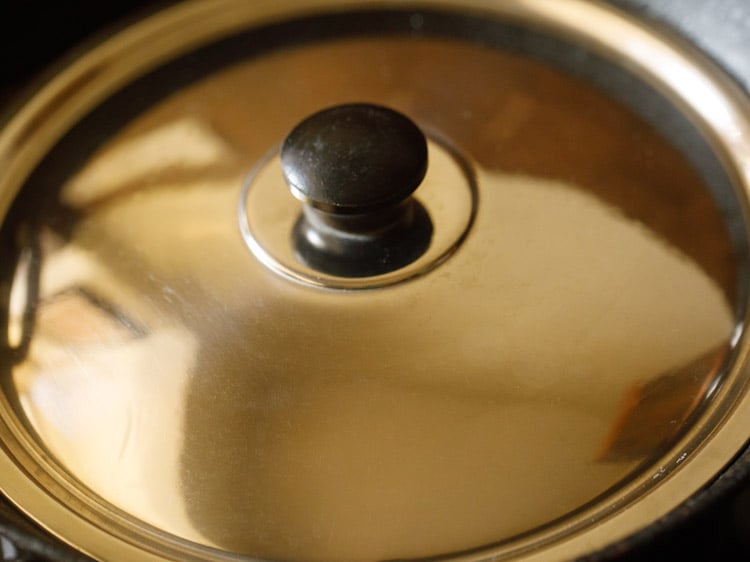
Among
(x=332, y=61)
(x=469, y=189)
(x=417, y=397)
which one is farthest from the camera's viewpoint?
(x=332, y=61)

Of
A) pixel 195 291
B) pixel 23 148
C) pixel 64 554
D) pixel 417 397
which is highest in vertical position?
pixel 23 148

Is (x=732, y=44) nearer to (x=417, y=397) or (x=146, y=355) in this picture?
(x=417, y=397)

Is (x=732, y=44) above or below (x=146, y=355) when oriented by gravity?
above

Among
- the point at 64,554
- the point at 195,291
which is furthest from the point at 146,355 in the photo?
the point at 64,554

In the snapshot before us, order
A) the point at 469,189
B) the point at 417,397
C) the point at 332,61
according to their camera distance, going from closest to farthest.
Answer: the point at 417,397 → the point at 469,189 → the point at 332,61
